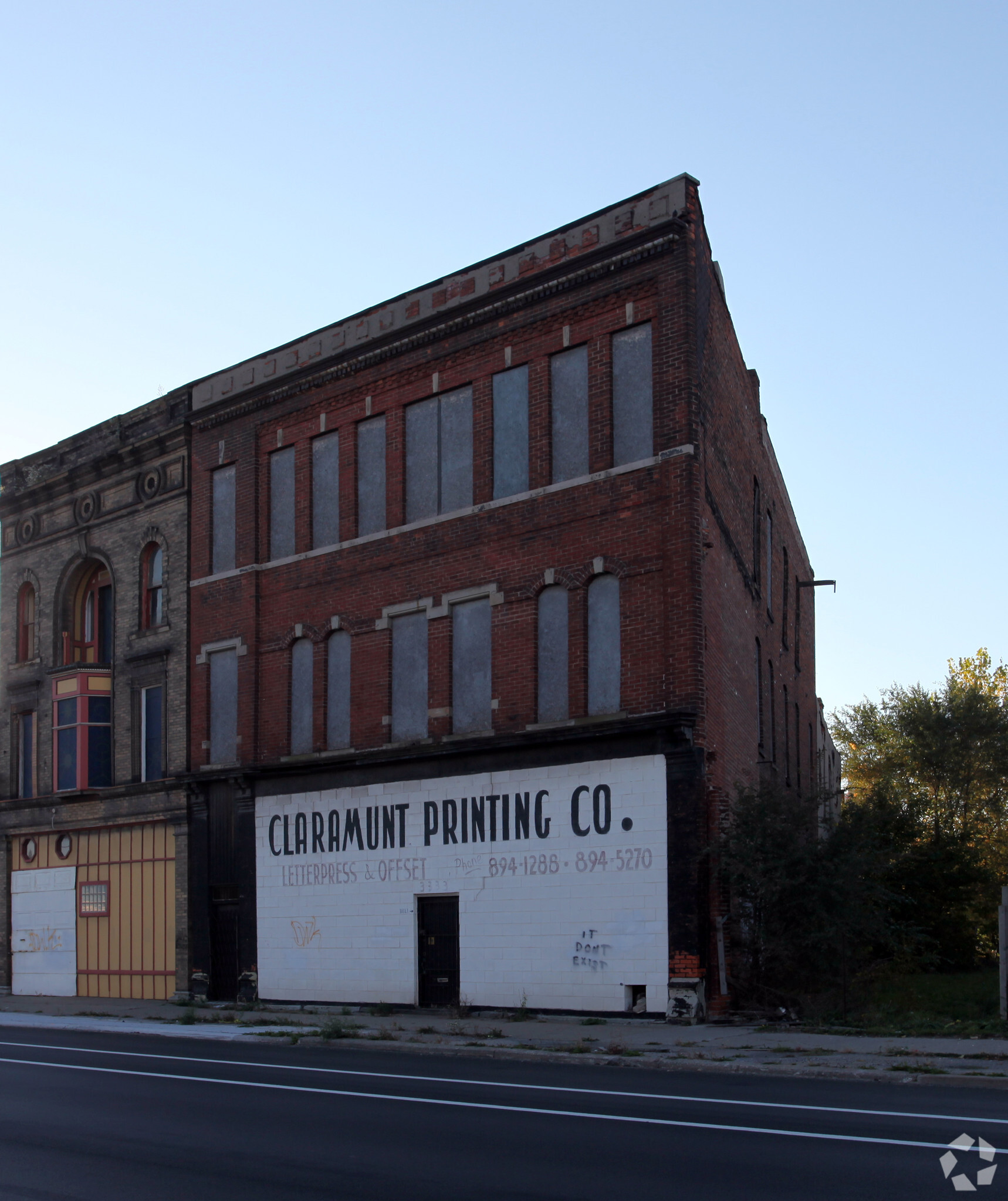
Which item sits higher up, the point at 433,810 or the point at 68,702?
the point at 68,702

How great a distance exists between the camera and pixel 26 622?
34.2m

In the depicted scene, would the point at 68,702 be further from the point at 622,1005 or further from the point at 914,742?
the point at 914,742

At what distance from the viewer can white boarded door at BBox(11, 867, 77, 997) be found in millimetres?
31531

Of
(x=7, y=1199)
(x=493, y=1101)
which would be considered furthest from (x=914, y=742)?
(x=7, y=1199)

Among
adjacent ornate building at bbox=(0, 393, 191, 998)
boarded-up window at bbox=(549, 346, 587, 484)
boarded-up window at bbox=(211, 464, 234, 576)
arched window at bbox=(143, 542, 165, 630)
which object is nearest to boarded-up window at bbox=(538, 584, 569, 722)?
boarded-up window at bbox=(549, 346, 587, 484)

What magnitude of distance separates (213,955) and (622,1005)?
10737mm

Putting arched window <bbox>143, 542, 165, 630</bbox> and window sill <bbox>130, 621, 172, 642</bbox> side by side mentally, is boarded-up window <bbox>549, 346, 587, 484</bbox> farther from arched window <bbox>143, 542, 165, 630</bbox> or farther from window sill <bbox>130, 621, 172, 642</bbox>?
arched window <bbox>143, 542, 165, 630</bbox>

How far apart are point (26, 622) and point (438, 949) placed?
16.5m

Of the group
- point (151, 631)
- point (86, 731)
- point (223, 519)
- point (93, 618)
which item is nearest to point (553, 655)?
point (223, 519)

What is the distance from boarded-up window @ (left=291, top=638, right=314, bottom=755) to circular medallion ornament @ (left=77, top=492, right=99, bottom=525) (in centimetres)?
821

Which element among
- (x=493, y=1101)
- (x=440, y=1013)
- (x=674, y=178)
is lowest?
(x=440, y=1013)

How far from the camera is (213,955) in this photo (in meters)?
27.6

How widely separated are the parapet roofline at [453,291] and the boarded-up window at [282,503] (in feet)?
5.45

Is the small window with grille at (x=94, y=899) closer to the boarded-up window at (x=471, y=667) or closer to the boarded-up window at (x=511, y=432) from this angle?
the boarded-up window at (x=471, y=667)
